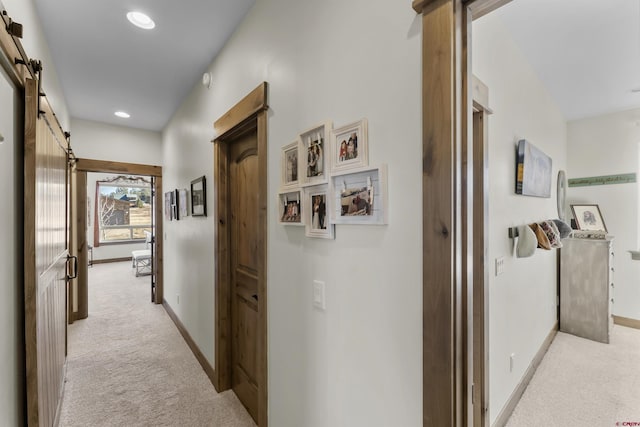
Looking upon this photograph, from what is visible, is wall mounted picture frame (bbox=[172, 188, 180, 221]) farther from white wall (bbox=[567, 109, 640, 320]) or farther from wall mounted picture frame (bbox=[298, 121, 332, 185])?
white wall (bbox=[567, 109, 640, 320])

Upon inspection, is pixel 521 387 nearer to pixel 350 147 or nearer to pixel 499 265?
pixel 499 265

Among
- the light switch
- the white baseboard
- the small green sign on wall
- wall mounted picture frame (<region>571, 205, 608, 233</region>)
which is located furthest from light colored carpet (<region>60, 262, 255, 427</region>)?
the small green sign on wall

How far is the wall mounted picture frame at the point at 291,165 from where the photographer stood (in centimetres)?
137

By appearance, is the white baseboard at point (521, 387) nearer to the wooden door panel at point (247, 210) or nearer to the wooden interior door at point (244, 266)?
the wooden interior door at point (244, 266)

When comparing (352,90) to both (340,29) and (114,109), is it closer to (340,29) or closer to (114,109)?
(340,29)

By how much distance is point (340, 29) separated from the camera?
113cm

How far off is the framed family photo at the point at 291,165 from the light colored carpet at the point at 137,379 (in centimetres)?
170

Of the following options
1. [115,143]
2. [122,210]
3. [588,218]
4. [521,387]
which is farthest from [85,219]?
[588,218]

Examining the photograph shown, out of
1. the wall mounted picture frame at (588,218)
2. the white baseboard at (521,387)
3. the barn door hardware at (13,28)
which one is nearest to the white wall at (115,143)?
the barn door hardware at (13,28)

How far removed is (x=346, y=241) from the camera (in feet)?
3.70

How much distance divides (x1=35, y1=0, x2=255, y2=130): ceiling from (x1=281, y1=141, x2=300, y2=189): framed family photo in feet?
3.55

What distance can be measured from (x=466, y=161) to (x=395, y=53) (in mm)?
442

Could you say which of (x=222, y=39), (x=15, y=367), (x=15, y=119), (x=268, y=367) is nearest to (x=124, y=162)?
(x=222, y=39)

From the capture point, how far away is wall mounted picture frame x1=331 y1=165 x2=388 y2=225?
962 millimetres
